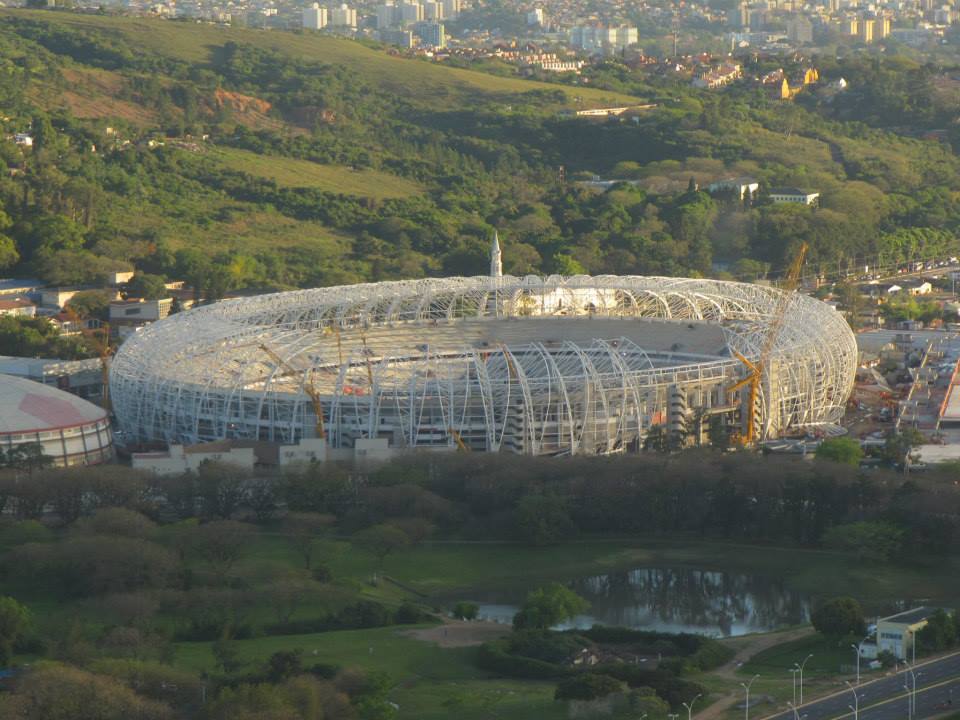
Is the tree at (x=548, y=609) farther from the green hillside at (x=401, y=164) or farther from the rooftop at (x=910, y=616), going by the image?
the green hillside at (x=401, y=164)

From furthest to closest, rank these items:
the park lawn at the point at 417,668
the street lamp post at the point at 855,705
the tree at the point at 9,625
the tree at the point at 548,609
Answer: the tree at the point at 548,609
the tree at the point at 9,625
the park lawn at the point at 417,668
the street lamp post at the point at 855,705

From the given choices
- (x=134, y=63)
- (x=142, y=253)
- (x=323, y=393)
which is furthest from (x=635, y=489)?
(x=134, y=63)

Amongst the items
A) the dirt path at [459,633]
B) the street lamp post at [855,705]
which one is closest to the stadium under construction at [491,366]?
the dirt path at [459,633]

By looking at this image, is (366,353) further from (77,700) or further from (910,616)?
(77,700)

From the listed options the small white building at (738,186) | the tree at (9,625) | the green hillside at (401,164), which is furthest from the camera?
the small white building at (738,186)

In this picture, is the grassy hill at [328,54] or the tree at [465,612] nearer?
the tree at [465,612]

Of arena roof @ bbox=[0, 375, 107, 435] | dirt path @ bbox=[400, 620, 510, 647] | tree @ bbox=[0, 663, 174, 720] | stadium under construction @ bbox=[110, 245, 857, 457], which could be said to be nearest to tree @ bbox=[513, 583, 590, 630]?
dirt path @ bbox=[400, 620, 510, 647]
